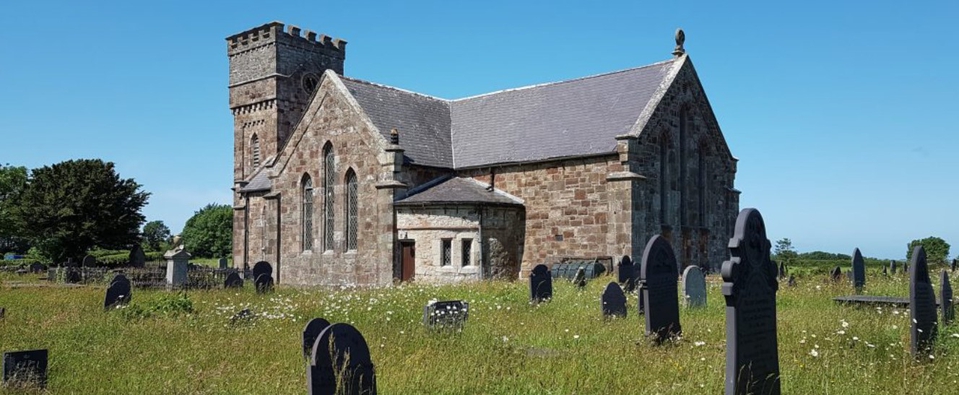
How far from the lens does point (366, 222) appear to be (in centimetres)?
2977

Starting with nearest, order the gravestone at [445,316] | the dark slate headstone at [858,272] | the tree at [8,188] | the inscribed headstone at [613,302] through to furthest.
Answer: the gravestone at [445,316], the inscribed headstone at [613,302], the dark slate headstone at [858,272], the tree at [8,188]

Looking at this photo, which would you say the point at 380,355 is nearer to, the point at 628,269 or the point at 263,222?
the point at 628,269

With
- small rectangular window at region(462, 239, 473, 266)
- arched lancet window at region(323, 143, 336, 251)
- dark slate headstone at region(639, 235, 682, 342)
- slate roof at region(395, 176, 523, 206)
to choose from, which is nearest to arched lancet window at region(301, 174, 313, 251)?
arched lancet window at region(323, 143, 336, 251)

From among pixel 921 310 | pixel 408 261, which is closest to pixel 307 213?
pixel 408 261

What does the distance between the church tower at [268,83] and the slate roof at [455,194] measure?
54.4 feet

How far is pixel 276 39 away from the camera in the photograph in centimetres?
4359

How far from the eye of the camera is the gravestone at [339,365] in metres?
7.25

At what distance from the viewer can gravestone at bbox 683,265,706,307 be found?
16516 mm

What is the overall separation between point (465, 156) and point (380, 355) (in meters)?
21.6

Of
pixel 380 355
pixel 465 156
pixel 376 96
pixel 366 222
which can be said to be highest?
pixel 376 96

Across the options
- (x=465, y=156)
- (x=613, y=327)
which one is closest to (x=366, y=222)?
(x=465, y=156)

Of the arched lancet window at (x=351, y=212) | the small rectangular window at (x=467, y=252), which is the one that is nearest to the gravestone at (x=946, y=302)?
the small rectangular window at (x=467, y=252)

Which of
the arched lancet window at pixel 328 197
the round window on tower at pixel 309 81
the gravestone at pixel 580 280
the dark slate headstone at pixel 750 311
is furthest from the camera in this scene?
the round window on tower at pixel 309 81

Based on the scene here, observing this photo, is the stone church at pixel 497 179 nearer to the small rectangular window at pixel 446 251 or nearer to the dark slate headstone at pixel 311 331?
the small rectangular window at pixel 446 251
